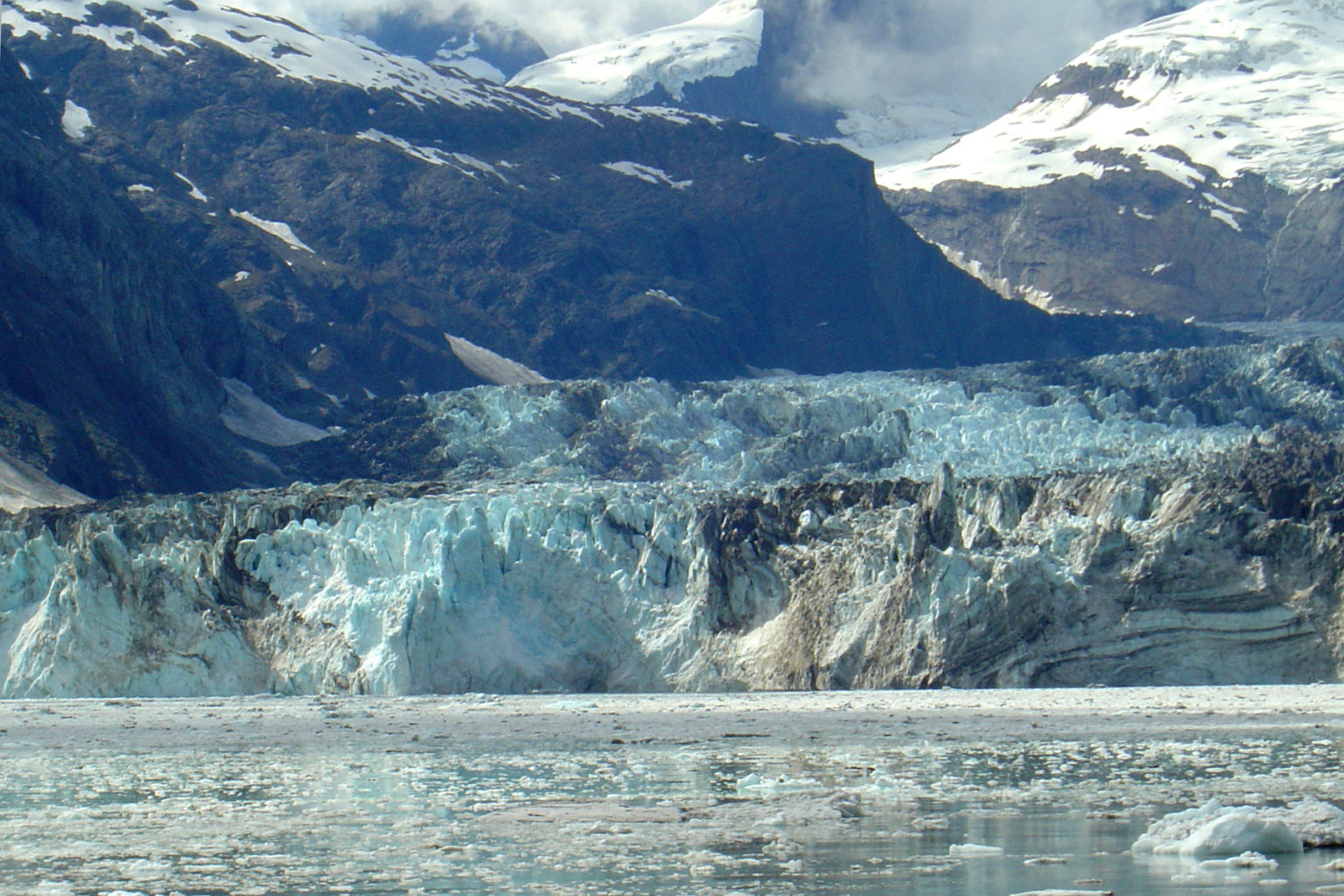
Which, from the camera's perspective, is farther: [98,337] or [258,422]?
[258,422]

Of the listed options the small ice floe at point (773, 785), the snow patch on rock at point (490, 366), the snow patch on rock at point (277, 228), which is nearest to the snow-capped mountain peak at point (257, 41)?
the snow patch on rock at point (277, 228)

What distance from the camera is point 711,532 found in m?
35.8

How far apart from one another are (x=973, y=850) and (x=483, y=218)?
136804 millimetres

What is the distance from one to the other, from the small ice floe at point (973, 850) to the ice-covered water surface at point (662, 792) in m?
0.05

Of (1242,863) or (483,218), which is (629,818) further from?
(483,218)

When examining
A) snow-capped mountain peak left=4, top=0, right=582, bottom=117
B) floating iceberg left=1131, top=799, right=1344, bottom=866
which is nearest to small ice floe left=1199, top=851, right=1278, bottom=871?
floating iceberg left=1131, top=799, right=1344, bottom=866

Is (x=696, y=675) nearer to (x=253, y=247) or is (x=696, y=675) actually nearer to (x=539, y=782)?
(x=539, y=782)

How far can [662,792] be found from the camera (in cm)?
1955

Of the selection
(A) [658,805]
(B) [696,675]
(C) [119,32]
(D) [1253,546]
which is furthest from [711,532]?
(C) [119,32]

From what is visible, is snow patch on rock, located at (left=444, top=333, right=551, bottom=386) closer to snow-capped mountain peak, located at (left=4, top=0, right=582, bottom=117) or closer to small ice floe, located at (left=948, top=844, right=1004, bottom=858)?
snow-capped mountain peak, located at (left=4, top=0, right=582, bottom=117)

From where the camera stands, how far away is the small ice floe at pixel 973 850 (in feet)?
49.9

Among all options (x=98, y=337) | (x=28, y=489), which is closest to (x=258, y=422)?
(x=98, y=337)

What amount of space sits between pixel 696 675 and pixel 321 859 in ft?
61.1

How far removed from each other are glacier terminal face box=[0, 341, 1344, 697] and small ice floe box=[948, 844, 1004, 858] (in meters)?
15.6
